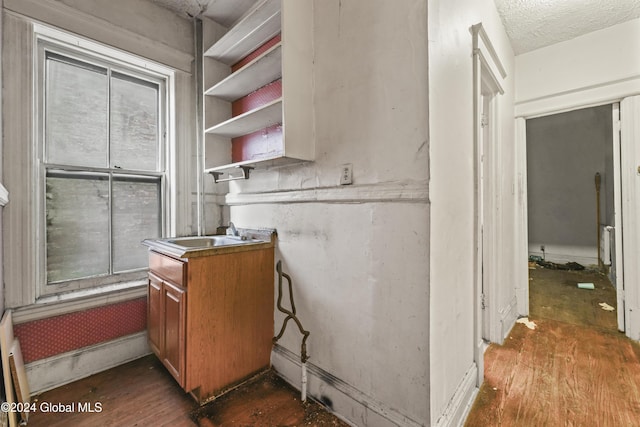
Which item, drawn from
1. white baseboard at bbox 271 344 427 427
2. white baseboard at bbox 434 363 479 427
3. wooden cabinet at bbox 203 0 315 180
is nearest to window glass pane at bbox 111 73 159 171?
wooden cabinet at bbox 203 0 315 180

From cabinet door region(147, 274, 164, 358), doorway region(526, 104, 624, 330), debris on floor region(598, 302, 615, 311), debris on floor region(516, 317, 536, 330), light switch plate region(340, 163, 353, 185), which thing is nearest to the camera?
light switch plate region(340, 163, 353, 185)

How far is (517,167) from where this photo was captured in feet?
9.44

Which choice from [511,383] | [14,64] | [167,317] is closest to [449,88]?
[511,383]

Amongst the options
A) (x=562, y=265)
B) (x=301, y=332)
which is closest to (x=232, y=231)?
(x=301, y=332)

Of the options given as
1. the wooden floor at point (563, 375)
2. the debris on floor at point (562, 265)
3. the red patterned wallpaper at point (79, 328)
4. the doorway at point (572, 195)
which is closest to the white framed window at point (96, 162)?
the red patterned wallpaper at point (79, 328)

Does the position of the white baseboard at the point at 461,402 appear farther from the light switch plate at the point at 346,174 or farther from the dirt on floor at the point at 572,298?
the dirt on floor at the point at 572,298

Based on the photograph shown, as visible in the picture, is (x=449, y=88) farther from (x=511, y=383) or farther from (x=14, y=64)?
(x=14, y=64)

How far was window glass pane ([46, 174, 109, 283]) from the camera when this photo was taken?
195cm

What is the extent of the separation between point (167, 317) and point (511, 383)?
234 centimetres

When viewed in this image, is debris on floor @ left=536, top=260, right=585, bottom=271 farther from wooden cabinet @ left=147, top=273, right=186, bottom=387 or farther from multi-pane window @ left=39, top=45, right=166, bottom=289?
multi-pane window @ left=39, top=45, right=166, bottom=289

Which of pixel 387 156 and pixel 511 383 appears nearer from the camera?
pixel 387 156

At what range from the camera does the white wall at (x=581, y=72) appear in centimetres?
240

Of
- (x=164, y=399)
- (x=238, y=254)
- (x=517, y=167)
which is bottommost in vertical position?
(x=164, y=399)

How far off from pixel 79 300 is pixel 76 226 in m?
0.54
